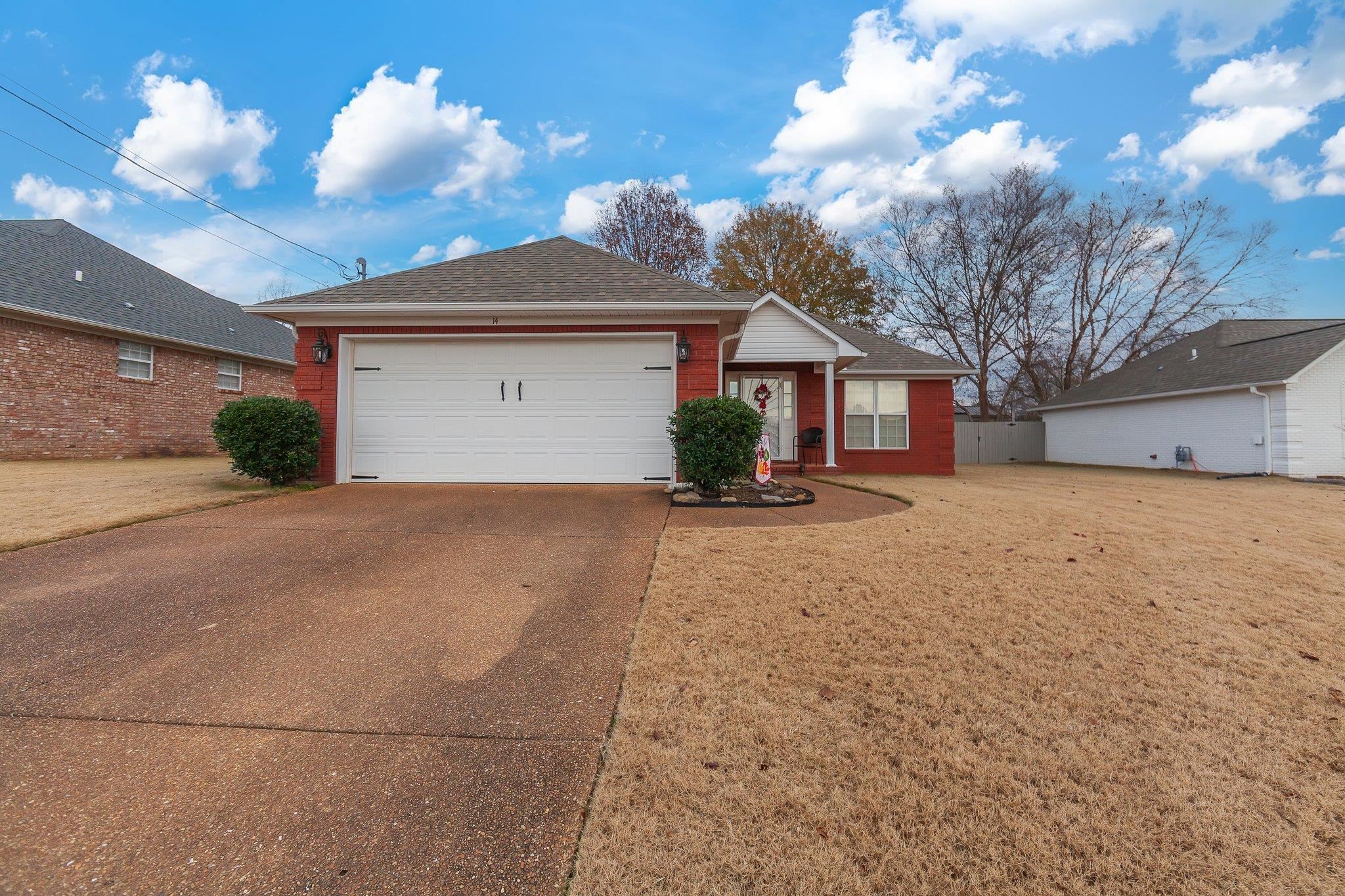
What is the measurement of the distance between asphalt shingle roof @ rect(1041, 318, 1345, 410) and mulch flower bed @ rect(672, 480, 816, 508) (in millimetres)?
13429

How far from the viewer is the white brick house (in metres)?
12.3

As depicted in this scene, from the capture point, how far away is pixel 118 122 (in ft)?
40.4

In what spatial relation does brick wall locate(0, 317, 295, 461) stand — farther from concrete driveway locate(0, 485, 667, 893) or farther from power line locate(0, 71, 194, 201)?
concrete driveway locate(0, 485, 667, 893)

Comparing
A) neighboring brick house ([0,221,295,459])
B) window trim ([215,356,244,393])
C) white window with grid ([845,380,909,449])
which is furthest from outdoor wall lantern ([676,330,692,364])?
window trim ([215,356,244,393])

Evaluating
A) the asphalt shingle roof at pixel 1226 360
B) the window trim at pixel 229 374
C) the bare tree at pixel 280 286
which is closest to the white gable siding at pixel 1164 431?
the asphalt shingle roof at pixel 1226 360

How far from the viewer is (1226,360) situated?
14555 millimetres

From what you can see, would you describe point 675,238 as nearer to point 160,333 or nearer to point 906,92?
point 906,92

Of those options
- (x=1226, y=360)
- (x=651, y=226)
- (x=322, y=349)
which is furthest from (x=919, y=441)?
(x=651, y=226)

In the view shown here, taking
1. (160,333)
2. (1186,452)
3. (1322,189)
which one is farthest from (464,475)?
(1322,189)

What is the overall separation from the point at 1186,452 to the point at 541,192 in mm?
19097

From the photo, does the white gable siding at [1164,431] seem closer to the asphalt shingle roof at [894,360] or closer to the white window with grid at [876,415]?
the asphalt shingle roof at [894,360]

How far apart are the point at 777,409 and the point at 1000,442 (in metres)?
12.9

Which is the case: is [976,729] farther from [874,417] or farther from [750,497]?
[874,417]

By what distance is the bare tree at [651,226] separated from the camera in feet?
79.4
